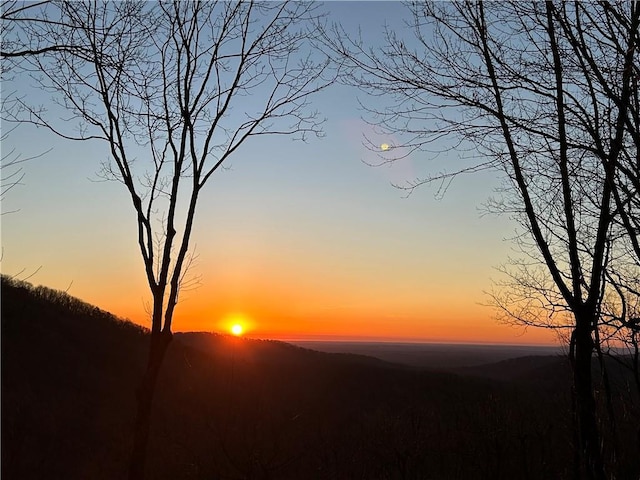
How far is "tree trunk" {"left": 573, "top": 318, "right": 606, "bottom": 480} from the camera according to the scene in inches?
185

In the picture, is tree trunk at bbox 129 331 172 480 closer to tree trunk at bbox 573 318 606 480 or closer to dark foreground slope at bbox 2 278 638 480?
dark foreground slope at bbox 2 278 638 480

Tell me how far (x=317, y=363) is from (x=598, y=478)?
3756 centimetres

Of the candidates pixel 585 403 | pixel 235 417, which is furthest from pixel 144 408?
pixel 235 417

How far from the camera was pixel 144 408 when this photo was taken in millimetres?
4758

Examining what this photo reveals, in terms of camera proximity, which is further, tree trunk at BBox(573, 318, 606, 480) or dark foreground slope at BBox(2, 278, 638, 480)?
dark foreground slope at BBox(2, 278, 638, 480)

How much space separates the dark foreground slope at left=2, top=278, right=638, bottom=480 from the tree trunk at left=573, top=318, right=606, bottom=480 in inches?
30.6

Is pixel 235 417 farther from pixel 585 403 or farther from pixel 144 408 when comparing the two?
pixel 585 403

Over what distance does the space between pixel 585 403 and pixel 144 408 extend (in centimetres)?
376

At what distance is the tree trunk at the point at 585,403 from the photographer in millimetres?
4699

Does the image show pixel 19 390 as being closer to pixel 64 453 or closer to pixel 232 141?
pixel 64 453

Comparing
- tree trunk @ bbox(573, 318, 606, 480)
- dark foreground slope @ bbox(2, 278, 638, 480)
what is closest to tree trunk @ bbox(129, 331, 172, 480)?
dark foreground slope @ bbox(2, 278, 638, 480)

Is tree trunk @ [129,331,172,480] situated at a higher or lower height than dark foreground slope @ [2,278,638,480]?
higher

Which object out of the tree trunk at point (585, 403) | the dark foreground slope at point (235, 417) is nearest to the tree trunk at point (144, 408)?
the dark foreground slope at point (235, 417)

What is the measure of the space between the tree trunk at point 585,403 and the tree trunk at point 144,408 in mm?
3554
